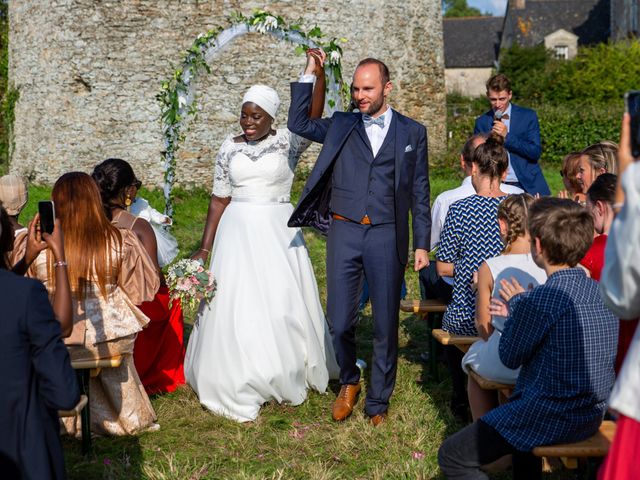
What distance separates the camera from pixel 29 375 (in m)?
2.91

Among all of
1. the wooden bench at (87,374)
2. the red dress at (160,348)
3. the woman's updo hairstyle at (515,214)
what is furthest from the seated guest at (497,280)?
the red dress at (160,348)

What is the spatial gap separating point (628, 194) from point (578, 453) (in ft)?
4.93


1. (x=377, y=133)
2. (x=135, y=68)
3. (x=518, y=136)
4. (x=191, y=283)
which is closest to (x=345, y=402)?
(x=191, y=283)

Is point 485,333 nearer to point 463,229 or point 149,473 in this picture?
point 463,229

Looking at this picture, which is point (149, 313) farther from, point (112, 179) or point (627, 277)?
point (627, 277)

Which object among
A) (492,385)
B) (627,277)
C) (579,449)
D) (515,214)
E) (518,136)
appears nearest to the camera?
(627,277)

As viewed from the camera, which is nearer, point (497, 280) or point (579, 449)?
point (579, 449)

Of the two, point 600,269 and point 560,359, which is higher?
point 600,269

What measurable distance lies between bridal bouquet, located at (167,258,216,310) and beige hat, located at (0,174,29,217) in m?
1.18

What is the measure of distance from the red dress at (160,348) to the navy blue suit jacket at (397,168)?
1.49 meters

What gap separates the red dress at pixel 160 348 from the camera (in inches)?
245

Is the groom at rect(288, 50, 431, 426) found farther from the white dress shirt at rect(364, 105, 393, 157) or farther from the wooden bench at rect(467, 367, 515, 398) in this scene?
the wooden bench at rect(467, 367, 515, 398)

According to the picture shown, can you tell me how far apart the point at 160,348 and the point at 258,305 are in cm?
108

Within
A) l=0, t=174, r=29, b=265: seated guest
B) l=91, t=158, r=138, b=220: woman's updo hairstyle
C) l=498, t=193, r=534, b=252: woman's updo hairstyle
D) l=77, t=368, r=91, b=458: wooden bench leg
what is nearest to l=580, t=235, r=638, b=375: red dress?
l=498, t=193, r=534, b=252: woman's updo hairstyle
